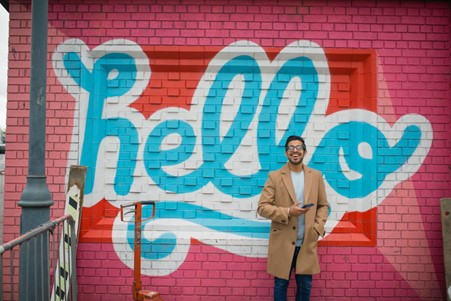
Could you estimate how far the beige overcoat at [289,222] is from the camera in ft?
13.2

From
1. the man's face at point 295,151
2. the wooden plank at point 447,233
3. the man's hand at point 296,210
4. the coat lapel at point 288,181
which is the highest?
the man's face at point 295,151

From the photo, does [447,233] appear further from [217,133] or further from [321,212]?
[217,133]

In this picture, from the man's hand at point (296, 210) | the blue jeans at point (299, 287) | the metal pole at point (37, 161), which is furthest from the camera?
the blue jeans at point (299, 287)

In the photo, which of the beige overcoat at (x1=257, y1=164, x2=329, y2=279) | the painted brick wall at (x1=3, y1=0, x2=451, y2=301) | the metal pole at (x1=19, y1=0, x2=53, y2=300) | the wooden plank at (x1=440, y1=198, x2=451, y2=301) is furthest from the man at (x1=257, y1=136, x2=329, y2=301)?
the metal pole at (x1=19, y1=0, x2=53, y2=300)

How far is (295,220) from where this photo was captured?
13.2 ft

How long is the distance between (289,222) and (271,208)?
240 millimetres

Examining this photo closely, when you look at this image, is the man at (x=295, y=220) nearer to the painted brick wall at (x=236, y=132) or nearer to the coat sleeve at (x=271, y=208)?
the coat sleeve at (x=271, y=208)

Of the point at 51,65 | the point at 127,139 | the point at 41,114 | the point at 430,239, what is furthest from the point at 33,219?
the point at 430,239

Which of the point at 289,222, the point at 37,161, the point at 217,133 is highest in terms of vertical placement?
the point at 217,133

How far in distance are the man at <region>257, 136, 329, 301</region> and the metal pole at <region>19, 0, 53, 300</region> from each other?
199 cm

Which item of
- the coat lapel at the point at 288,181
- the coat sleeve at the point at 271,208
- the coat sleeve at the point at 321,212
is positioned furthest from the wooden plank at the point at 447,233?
the coat sleeve at the point at 271,208

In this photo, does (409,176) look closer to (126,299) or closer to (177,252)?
(177,252)

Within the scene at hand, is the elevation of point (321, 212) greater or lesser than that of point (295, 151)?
lesser

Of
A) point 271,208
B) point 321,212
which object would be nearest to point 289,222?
point 271,208
